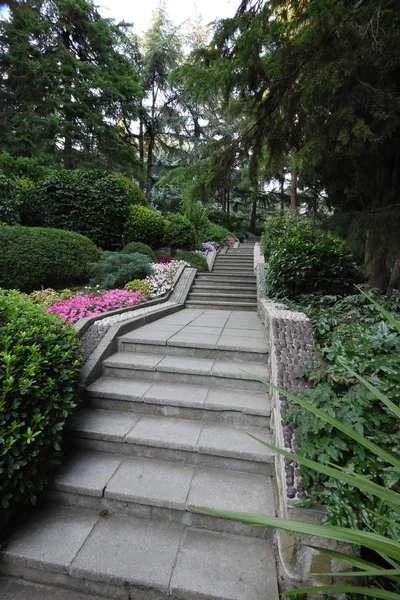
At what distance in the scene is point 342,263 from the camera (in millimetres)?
4215

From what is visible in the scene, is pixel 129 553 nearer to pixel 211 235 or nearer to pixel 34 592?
pixel 34 592

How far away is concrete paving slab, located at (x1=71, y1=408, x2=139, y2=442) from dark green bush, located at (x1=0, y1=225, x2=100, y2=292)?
133 inches

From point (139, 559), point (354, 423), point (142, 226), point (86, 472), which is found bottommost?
point (139, 559)

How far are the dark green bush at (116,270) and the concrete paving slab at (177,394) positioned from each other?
3.23m

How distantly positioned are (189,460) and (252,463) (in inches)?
17.4

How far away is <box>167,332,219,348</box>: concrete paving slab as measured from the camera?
296 cm

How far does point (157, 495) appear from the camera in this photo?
171 centimetres

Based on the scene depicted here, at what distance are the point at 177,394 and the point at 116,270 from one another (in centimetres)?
373

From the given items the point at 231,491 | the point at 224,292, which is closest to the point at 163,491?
the point at 231,491

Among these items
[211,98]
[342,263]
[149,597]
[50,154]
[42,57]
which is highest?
[42,57]

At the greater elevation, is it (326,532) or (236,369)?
(326,532)

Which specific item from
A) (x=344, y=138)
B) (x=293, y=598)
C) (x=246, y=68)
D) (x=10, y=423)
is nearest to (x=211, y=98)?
(x=246, y=68)

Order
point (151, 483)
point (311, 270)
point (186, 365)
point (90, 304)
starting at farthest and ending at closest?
point (90, 304) < point (311, 270) < point (186, 365) < point (151, 483)

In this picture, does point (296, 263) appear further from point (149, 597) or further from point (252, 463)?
point (149, 597)
